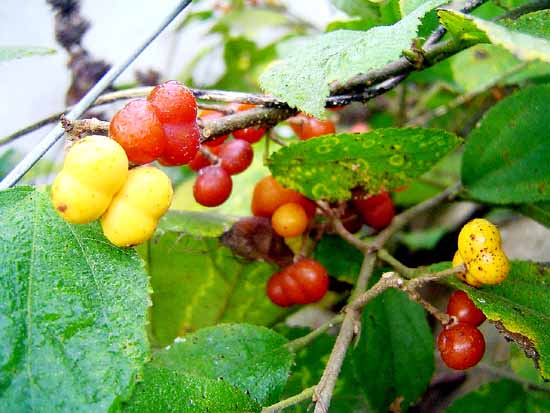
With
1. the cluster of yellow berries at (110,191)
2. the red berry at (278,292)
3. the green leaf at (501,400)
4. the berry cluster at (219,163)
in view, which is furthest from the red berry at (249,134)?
the green leaf at (501,400)

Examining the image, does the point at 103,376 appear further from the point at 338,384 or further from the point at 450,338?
the point at 338,384

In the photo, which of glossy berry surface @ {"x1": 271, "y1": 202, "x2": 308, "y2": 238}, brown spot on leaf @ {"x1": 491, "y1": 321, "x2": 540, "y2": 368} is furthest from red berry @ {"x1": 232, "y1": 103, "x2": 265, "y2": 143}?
brown spot on leaf @ {"x1": 491, "y1": 321, "x2": 540, "y2": 368}

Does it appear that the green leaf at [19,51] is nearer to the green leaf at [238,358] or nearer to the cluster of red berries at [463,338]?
the green leaf at [238,358]

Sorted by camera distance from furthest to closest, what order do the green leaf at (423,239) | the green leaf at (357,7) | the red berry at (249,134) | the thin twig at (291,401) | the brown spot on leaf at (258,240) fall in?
the green leaf at (423,239), the green leaf at (357,7), the brown spot on leaf at (258,240), the red berry at (249,134), the thin twig at (291,401)

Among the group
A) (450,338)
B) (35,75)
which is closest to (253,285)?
(450,338)

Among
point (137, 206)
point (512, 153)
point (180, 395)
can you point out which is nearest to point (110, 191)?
point (137, 206)

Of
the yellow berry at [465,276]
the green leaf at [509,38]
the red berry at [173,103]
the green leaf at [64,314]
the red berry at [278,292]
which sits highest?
the green leaf at [509,38]

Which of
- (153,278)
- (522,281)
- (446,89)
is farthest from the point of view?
(446,89)
